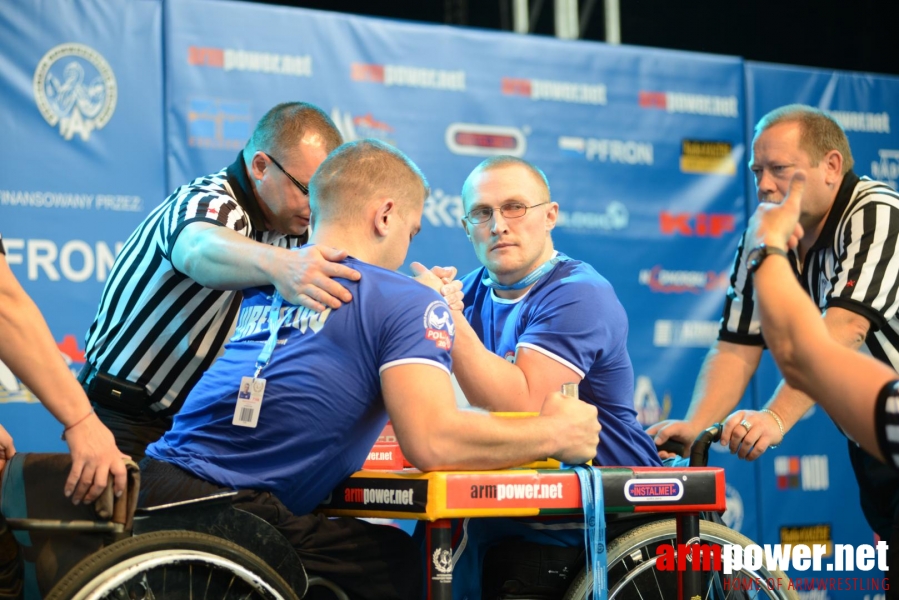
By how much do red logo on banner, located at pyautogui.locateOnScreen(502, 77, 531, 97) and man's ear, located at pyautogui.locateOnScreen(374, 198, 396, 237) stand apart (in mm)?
2630

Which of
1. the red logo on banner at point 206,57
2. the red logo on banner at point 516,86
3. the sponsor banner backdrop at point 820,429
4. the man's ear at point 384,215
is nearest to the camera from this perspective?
the man's ear at point 384,215

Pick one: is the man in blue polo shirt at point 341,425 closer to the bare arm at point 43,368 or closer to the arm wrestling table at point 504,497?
the arm wrestling table at point 504,497

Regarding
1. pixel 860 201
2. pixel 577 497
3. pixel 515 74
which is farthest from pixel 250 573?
pixel 515 74

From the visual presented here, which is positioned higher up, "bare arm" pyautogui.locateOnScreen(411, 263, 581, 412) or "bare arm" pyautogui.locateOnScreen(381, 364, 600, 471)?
"bare arm" pyautogui.locateOnScreen(411, 263, 581, 412)

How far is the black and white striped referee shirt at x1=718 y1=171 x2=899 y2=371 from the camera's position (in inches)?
112

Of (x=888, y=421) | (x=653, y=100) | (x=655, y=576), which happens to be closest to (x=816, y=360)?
(x=888, y=421)

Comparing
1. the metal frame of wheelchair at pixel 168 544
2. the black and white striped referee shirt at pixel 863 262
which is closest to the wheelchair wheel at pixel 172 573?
the metal frame of wheelchair at pixel 168 544

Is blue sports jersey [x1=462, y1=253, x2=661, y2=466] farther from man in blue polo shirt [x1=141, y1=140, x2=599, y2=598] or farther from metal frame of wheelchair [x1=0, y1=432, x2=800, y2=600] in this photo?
metal frame of wheelchair [x1=0, y1=432, x2=800, y2=600]

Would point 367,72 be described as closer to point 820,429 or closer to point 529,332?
point 529,332

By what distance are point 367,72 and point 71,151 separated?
4.43 feet

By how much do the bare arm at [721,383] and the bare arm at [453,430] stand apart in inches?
46.1

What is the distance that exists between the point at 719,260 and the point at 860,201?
2087 mm

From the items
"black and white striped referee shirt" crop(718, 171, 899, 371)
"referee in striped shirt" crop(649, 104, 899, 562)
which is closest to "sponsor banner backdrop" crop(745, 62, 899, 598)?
"referee in striped shirt" crop(649, 104, 899, 562)

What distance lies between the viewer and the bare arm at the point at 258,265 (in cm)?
208
